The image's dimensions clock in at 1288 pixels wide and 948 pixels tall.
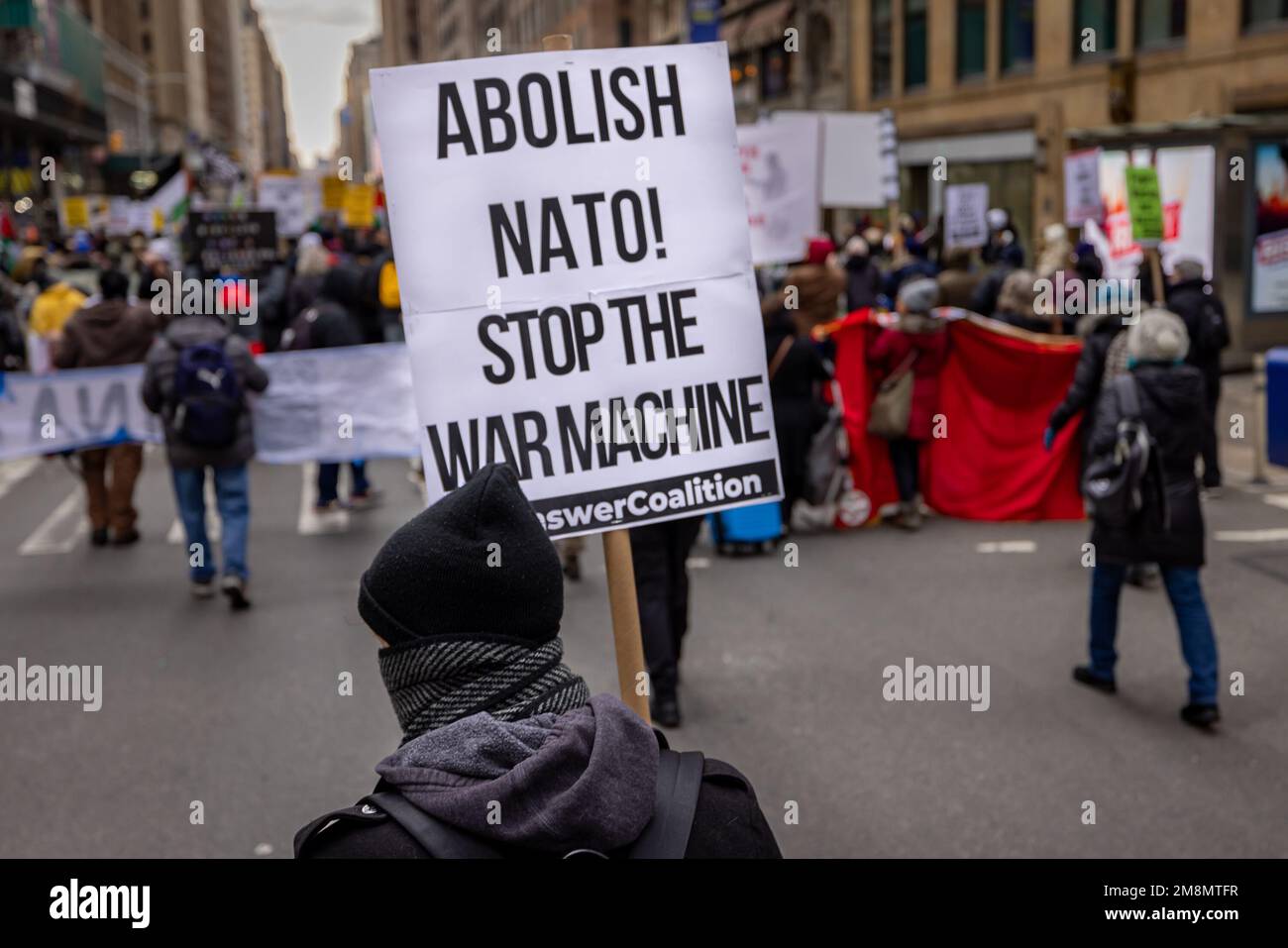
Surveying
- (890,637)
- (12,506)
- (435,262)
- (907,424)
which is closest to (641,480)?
(435,262)

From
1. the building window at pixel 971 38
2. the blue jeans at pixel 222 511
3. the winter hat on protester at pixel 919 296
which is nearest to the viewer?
the blue jeans at pixel 222 511

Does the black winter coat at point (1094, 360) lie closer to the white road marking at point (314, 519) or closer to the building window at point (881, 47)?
the white road marking at point (314, 519)

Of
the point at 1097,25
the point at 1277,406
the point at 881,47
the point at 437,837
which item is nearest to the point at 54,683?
the point at 437,837

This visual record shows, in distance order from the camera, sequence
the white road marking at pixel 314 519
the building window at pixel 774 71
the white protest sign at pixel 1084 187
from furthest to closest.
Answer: the building window at pixel 774 71 → the white protest sign at pixel 1084 187 → the white road marking at pixel 314 519

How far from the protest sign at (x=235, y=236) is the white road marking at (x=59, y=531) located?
4.20m

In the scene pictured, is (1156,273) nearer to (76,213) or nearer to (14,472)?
(14,472)

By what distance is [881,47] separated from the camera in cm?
3462

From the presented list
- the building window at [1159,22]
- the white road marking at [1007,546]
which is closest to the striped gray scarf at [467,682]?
the white road marking at [1007,546]

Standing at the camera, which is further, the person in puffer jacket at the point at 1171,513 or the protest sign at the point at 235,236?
the protest sign at the point at 235,236

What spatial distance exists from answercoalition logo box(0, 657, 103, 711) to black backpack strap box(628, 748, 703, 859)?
5495 millimetres

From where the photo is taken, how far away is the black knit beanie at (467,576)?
205 centimetres

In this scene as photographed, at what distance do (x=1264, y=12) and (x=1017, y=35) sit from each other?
7.42 m
